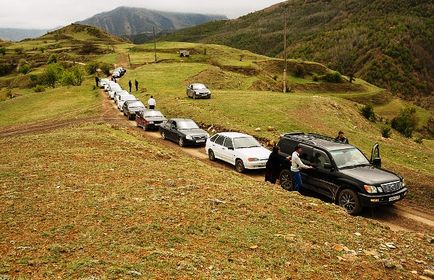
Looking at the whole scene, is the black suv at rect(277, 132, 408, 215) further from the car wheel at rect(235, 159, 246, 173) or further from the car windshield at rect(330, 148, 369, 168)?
the car wheel at rect(235, 159, 246, 173)

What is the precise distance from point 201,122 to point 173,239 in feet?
70.7

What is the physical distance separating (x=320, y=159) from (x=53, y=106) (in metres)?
41.2

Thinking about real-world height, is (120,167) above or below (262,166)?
above

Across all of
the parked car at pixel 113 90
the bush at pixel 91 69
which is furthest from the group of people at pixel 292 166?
the bush at pixel 91 69

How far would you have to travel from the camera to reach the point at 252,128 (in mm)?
27781

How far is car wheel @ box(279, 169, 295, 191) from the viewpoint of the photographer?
15.3 meters

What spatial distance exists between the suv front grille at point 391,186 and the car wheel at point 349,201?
0.92 metres

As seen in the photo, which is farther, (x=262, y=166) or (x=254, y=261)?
(x=262, y=166)

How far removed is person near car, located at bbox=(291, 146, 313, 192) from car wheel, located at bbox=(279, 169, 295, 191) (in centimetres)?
91

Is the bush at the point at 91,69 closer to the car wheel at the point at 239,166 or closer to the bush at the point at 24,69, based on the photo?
the bush at the point at 24,69

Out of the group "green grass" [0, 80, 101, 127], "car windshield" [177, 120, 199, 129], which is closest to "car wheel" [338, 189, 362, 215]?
"car windshield" [177, 120, 199, 129]

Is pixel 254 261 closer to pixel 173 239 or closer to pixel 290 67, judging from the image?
pixel 173 239

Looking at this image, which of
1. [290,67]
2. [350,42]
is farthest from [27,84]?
[350,42]

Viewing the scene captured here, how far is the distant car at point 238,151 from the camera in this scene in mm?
17797
